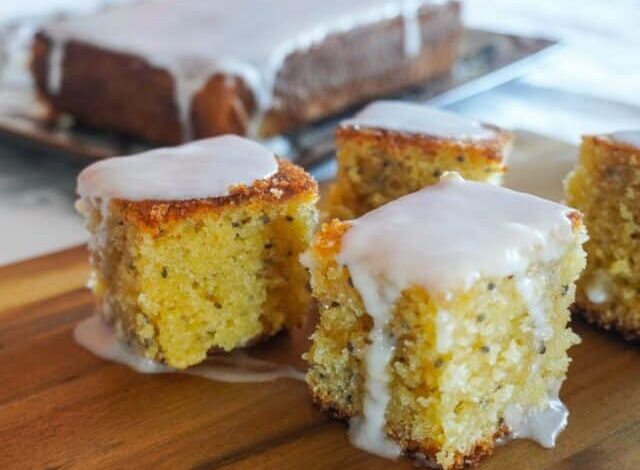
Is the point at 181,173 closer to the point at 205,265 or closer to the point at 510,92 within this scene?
the point at 205,265

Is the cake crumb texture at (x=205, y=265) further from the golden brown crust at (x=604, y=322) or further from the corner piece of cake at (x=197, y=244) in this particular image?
the golden brown crust at (x=604, y=322)

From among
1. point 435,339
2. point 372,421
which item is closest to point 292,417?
point 372,421

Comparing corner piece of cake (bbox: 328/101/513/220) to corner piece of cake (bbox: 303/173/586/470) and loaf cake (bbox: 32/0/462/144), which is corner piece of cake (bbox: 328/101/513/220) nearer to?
corner piece of cake (bbox: 303/173/586/470)

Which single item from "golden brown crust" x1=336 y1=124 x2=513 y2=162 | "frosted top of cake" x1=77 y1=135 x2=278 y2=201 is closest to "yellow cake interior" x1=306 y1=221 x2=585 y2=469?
"frosted top of cake" x1=77 y1=135 x2=278 y2=201

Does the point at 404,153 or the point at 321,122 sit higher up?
the point at 404,153

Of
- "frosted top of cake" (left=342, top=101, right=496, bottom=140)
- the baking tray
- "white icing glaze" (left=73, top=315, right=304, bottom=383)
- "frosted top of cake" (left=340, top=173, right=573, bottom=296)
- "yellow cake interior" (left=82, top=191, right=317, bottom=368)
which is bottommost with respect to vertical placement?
the baking tray

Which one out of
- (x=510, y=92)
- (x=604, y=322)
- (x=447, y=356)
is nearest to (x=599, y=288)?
(x=604, y=322)

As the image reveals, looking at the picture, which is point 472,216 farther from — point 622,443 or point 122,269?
point 122,269

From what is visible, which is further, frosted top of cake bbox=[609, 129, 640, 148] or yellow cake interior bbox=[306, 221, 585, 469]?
frosted top of cake bbox=[609, 129, 640, 148]
